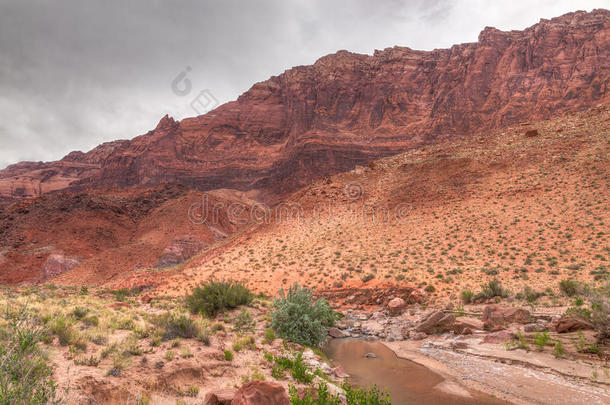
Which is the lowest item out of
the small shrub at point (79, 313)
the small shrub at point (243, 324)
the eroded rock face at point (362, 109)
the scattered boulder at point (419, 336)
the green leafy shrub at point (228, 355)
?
the scattered boulder at point (419, 336)

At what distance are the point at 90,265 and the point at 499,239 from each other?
140 ft

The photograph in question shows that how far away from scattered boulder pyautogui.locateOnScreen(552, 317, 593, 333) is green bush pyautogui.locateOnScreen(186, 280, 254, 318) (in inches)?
453

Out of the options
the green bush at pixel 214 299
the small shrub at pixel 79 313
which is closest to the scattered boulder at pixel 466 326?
the green bush at pixel 214 299

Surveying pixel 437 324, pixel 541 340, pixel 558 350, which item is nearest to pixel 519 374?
pixel 558 350

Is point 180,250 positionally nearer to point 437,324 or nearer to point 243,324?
point 243,324

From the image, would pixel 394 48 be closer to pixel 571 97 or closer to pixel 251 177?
pixel 571 97

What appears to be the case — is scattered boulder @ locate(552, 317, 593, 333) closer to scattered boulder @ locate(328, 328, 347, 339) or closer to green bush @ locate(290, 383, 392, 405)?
green bush @ locate(290, 383, 392, 405)

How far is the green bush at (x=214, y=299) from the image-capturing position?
12.5 meters

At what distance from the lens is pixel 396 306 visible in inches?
575

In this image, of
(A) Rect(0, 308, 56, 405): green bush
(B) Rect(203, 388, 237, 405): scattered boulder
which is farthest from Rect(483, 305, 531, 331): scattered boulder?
(A) Rect(0, 308, 56, 405): green bush

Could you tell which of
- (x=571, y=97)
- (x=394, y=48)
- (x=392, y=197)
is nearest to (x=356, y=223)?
(x=392, y=197)

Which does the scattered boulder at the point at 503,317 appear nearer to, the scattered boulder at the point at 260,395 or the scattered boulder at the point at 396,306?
the scattered boulder at the point at 396,306

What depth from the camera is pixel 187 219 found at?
1870 inches

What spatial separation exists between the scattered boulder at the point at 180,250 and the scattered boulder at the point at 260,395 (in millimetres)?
36562
